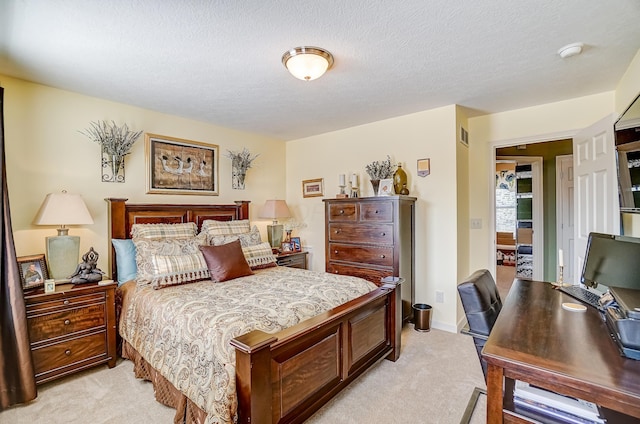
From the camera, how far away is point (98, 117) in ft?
9.89

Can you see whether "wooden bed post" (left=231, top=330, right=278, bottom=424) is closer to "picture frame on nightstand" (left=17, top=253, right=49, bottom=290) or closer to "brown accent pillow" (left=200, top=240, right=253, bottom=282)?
"brown accent pillow" (left=200, top=240, right=253, bottom=282)

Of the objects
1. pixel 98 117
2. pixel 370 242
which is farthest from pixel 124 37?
pixel 370 242

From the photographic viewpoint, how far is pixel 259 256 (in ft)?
10.6

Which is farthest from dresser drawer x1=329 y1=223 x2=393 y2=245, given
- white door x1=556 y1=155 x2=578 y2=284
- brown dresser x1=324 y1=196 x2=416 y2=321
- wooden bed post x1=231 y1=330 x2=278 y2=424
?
white door x1=556 y1=155 x2=578 y2=284

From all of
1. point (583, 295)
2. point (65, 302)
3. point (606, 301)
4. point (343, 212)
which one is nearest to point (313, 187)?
point (343, 212)

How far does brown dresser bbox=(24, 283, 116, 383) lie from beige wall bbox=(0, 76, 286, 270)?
592mm

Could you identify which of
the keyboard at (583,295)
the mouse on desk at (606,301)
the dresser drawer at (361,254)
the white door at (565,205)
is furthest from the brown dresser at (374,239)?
the white door at (565,205)

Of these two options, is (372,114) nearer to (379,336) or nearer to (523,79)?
(523,79)

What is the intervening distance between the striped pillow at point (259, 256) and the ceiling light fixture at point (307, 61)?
70.5 inches

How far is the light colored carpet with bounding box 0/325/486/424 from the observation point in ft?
6.43

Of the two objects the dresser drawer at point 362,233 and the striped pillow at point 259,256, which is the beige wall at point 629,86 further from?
the striped pillow at point 259,256

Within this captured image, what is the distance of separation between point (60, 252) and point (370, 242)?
2888 mm

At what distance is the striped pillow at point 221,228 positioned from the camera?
132 inches

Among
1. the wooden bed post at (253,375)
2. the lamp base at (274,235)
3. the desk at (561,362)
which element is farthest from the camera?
the lamp base at (274,235)
